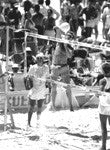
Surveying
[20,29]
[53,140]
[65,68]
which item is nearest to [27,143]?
[53,140]

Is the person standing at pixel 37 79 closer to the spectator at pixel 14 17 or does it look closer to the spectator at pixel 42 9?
the spectator at pixel 14 17

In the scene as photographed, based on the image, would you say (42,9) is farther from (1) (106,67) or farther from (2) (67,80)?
(1) (106,67)

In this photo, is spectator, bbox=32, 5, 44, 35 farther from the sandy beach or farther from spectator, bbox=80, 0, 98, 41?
the sandy beach

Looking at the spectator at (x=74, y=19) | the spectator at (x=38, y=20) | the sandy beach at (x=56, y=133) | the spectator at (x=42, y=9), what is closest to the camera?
the sandy beach at (x=56, y=133)

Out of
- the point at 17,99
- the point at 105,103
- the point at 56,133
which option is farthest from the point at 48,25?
the point at 105,103

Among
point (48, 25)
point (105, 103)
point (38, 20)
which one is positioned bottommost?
point (105, 103)

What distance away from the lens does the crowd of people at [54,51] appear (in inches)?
414

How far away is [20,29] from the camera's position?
52.6 ft

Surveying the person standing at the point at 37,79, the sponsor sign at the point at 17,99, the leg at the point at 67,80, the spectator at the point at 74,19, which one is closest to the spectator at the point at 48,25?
the spectator at the point at 74,19

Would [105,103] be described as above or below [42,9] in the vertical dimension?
below

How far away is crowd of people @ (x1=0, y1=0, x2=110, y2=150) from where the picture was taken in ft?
34.5

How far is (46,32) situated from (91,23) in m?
1.68

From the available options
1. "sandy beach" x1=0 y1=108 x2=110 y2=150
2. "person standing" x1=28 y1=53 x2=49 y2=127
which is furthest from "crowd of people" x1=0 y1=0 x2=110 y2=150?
"sandy beach" x1=0 y1=108 x2=110 y2=150

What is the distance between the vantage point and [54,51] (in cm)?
1488
